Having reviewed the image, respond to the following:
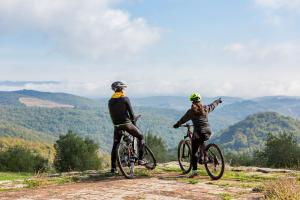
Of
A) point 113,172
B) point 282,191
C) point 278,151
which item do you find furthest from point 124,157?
point 278,151

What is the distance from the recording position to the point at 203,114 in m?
13.3

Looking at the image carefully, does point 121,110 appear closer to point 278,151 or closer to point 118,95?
point 118,95

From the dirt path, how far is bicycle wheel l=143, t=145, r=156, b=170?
195 cm

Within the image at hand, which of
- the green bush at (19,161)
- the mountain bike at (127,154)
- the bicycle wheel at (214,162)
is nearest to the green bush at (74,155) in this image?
the green bush at (19,161)

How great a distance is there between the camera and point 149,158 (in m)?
14.8

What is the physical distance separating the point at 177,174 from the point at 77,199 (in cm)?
536

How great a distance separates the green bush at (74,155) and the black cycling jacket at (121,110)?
6547cm

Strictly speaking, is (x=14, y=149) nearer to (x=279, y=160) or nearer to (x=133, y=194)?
(x=279, y=160)

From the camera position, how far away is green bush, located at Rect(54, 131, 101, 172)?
77812 mm

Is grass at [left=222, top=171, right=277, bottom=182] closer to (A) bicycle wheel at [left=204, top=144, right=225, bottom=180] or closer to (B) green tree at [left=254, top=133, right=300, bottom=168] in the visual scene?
(A) bicycle wheel at [left=204, top=144, right=225, bottom=180]

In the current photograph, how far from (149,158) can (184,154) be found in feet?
4.05

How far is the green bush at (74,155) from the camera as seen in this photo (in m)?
77.8

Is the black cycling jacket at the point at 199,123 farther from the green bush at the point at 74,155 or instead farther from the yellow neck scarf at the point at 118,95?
the green bush at the point at 74,155

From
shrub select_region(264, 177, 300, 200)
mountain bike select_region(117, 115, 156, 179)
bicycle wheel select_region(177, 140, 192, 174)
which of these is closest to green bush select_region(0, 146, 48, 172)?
bicycle wheel select_region(177, 140, 192, 174)
